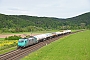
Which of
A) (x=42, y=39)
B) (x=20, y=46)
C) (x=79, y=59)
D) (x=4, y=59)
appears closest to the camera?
(x=79, y=59)

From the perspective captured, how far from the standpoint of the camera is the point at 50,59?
30.1 meters

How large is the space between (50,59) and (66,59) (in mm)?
2166

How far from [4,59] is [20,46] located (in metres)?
17.4

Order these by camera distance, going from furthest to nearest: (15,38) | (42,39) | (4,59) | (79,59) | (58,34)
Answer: (58,34), (15,38), (42,39), (4,59), (79,59)

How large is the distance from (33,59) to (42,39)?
44.5 meters

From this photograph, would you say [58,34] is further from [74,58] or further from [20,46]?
[74,58]

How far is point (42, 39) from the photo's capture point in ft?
248

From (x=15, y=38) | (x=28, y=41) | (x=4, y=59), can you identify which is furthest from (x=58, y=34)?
(x=4, y=59)

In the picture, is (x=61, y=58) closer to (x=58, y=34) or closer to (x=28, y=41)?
(x=28, y=41)

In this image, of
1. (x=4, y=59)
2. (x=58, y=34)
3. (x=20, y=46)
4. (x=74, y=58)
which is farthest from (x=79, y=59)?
(x=58, y=34)

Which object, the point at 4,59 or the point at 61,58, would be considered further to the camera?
the point at 4,59

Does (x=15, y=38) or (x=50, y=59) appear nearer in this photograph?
(x=50, y=59)

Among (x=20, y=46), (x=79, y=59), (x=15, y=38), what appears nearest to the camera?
(x=79, y=59)

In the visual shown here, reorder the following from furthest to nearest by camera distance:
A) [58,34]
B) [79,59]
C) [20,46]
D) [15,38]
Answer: [58,34]
[15,38]
[20,46]
[79,59]
